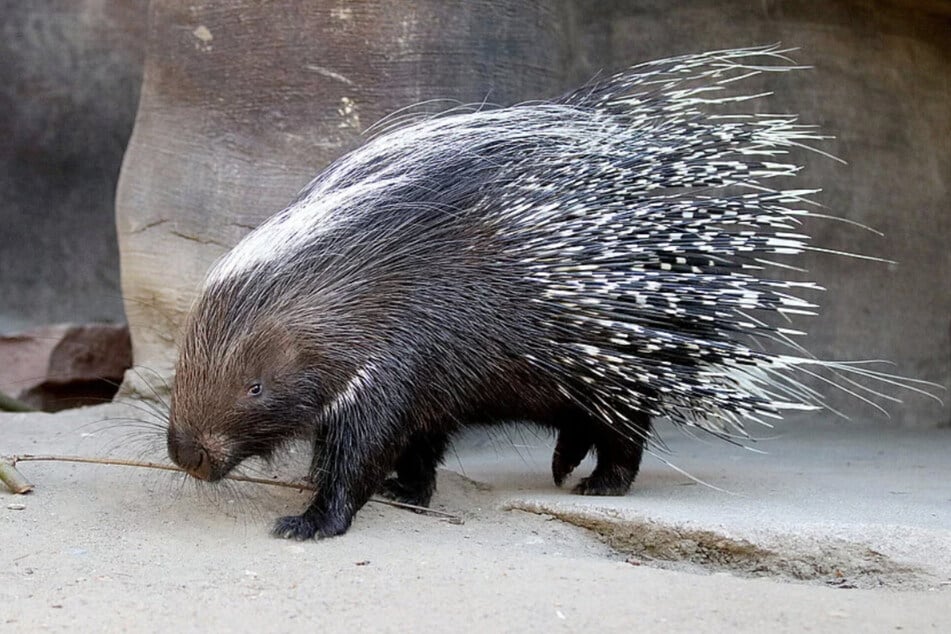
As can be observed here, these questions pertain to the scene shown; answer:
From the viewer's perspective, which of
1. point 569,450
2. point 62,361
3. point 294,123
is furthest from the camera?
point 62,361

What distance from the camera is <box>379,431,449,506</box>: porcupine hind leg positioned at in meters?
3.33

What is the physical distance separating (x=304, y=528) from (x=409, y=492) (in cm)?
59

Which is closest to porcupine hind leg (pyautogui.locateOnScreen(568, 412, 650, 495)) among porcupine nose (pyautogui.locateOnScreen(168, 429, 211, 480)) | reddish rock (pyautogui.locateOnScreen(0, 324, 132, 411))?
porcupine nose (pyautogui.locateOnScreen(168, 429, 211, 480))

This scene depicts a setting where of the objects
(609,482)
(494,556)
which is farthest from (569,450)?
(494,556)

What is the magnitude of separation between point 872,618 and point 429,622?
838 millimetres

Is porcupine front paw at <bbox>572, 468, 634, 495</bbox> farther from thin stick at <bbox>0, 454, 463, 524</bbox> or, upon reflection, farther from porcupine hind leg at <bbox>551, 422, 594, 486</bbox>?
thin stick at <bbox>0, 454, 463, 524</bbox>

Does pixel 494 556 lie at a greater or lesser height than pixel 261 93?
lesser

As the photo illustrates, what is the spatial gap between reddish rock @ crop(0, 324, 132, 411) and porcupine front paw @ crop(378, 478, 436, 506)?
10.1ft

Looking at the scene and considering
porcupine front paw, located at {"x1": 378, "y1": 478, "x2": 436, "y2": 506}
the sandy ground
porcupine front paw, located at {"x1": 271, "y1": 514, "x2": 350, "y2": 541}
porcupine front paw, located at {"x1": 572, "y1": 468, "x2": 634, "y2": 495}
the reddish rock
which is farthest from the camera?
the reddish rock

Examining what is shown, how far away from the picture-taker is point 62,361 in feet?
19.9

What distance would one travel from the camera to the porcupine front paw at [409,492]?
3318 mm

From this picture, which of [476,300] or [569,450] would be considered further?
[569,450]

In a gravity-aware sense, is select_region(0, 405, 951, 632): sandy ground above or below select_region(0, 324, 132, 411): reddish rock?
above

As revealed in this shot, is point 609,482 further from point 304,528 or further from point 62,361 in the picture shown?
point 62,361
